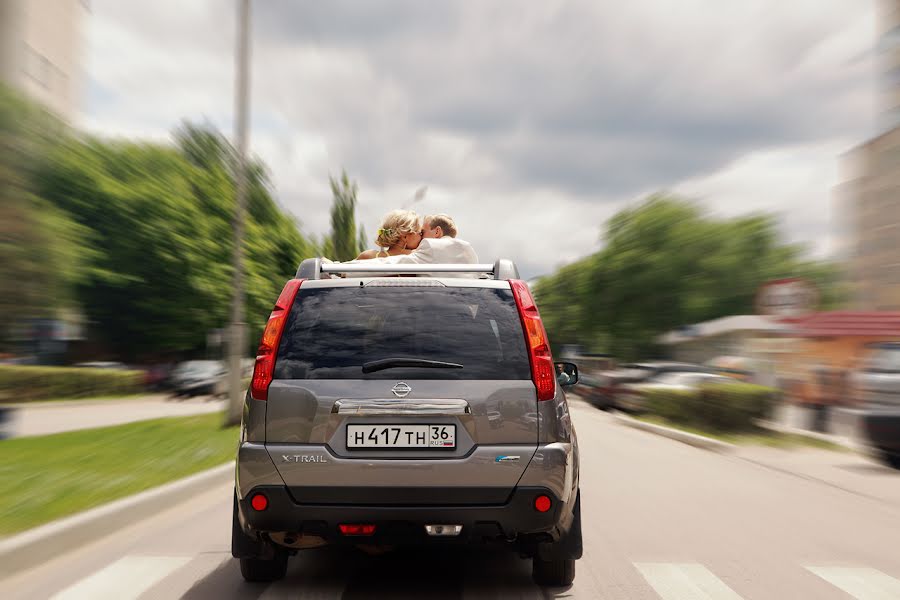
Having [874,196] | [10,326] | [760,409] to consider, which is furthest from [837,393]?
[874,196]

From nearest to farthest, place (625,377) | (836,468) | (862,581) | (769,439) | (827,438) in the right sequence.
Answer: (862,581), (836,468), (769,439), (827,438), (625,377)

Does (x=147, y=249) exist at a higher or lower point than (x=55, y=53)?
lower

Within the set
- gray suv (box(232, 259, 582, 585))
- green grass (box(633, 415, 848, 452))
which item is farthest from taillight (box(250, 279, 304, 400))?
green grass (box(633, 415, 848, 452))

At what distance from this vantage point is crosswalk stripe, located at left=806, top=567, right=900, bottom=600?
5016 millimetres

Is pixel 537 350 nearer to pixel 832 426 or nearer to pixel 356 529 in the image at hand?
pixel 356 529

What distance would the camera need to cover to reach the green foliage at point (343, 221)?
48000mm

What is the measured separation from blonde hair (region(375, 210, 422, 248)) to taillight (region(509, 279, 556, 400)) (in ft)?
5.84

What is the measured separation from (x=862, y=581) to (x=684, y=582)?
111 cm

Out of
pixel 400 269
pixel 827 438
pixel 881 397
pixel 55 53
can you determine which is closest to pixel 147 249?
pixel 55 53

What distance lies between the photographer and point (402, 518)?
421 centimetres

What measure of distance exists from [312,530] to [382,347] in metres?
0.91

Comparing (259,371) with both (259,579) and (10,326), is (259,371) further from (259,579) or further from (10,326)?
(10,326)

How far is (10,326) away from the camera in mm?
13953

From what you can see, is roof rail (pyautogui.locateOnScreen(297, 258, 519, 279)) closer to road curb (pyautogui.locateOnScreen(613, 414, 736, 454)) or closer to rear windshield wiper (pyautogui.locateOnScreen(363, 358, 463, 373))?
rear windshield wiper (pyautogui.locateOnScreen(363, 358, 463, 373))
